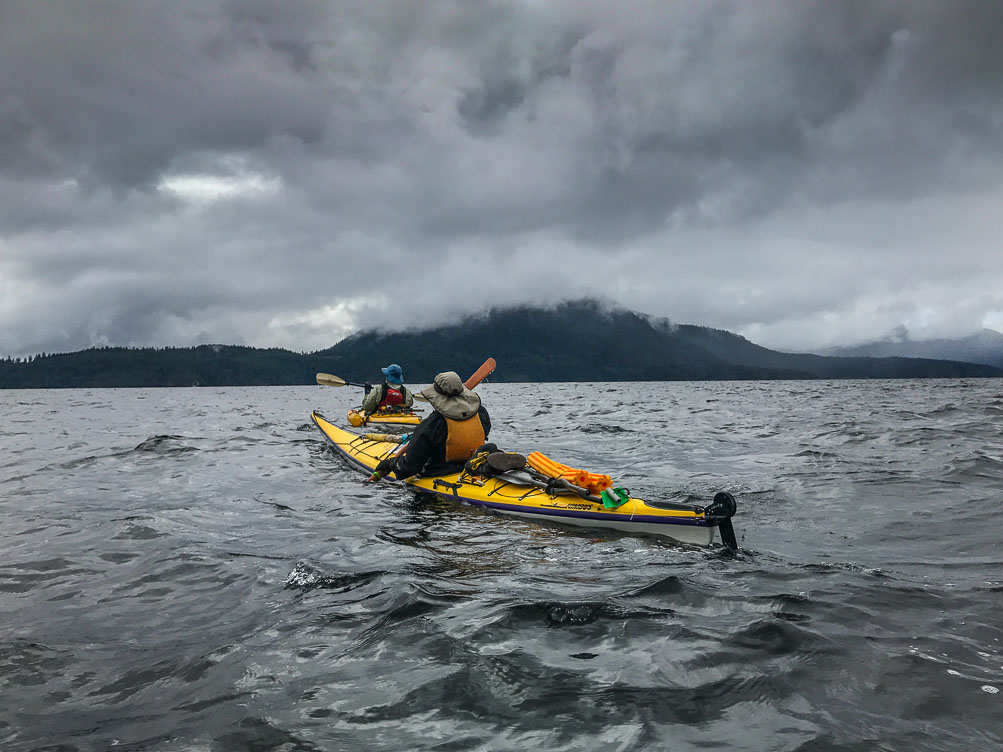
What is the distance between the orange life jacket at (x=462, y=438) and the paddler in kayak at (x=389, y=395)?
1059cm

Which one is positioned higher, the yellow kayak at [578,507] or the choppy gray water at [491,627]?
the yellow kayak at [578,507]

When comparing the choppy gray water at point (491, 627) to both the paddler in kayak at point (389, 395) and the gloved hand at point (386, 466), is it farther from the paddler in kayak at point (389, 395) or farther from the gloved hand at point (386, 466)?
the paddler in kayak at point (389, 395)

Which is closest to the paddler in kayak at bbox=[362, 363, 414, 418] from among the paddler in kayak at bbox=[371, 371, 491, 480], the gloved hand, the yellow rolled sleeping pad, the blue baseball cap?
the blue baseball cap

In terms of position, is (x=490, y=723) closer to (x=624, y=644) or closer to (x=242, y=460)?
(x=624, y=644)

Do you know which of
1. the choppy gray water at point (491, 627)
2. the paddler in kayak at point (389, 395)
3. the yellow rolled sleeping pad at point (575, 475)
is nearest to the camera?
the choppy gray water at point (491, 627)

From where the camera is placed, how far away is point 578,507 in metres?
7.95

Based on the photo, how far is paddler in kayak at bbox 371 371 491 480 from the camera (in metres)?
10.1

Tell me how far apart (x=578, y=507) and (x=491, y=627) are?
3.55m

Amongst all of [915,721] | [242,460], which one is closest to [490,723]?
[915,721]

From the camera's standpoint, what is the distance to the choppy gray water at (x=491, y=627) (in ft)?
10.7

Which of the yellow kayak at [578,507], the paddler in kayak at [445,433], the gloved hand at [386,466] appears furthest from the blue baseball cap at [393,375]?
the paddler in kayak at [445,433]

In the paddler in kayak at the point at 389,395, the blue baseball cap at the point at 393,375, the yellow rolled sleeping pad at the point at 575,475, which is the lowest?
the yellow rolled sleeping pad at the point at 575,475

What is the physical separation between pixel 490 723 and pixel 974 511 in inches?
338

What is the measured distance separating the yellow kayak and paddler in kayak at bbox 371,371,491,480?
337mm
